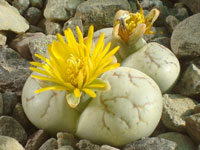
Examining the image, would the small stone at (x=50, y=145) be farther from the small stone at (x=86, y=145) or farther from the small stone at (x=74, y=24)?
the small stone at (x=74, y=24)

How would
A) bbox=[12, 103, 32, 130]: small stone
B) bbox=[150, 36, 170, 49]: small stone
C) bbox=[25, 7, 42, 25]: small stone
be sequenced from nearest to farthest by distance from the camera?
bbox=[12, 103, 32, 130]: small stone, bbox=[150, 36, 170, 49]: small stone, bbox=[25, 7, 42, 25]: small stone

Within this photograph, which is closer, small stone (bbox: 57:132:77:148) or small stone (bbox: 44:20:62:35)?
small stone (bbox: 57:132:77:148)

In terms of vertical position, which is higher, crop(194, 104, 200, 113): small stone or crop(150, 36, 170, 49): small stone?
crop(150, 36, 170, 49): small stone

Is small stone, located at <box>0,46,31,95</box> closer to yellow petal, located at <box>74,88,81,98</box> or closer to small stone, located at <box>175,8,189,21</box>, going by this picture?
yellow petal, located at <box>74,88,81,98</box>

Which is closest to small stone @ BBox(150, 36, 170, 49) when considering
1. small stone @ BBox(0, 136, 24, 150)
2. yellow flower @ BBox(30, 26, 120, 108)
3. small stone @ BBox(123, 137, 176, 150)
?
yellow flower @ BBox(30, 26, 120, 108)

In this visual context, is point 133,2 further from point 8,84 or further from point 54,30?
point 8,84

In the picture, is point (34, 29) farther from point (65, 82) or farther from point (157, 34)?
point (65, 82)

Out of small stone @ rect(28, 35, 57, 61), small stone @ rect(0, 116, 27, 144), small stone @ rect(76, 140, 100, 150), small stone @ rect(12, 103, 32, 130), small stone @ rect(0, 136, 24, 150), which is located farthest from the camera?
small stone @ rect(28, 35, 57, 61)

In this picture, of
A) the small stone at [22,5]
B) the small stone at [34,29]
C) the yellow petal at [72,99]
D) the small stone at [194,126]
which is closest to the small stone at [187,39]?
the small stone at [194,126]
